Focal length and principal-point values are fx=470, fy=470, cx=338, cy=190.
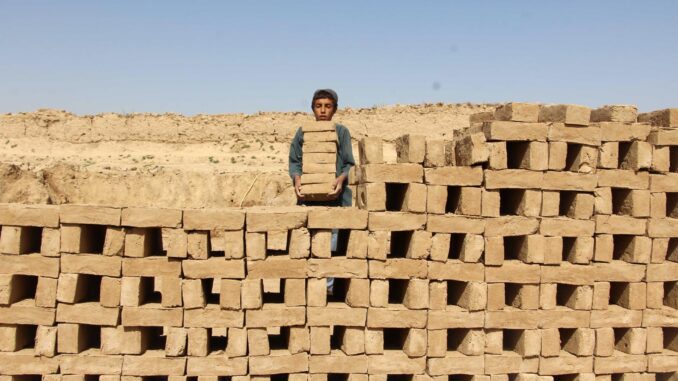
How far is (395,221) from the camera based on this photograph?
195 inches

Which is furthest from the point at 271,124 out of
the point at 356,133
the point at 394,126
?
the point at 394,126

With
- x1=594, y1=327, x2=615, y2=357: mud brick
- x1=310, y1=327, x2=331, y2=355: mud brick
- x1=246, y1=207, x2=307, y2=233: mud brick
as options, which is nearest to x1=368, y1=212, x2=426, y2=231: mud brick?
x1=246, y1=207, x2=307, y2=233: mud brick

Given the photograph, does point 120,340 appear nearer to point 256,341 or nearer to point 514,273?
point 256,341

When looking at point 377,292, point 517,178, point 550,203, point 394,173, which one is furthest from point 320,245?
point 550,203

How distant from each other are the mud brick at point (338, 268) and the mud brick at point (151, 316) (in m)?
1.42

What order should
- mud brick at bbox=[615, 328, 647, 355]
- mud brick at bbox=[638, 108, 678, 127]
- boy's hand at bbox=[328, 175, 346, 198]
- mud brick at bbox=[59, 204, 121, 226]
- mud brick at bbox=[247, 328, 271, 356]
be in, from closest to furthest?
mud brick at bbox=[59, 204, 121, 226] < mud brick at bbox=[247, 328, 271, 356] < mud brick at bbox=[615, 328, 647, 355] < mud brick at bbox=[638, 108, 678, 127] < boy's hand at bbox=[328, 175, 346, 198]

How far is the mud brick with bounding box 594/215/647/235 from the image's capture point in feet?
17.0

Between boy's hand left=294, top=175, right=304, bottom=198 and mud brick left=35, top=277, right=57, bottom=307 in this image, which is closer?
mud brick left=35, top=277, right=57, bottom=307

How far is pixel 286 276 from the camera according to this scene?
15.9 ft

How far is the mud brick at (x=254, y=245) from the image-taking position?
4.79m

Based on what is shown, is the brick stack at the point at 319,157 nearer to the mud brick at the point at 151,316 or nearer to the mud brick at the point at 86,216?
the mud brick at the point at 151,316

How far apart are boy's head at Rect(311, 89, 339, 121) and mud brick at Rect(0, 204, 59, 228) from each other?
3159mm

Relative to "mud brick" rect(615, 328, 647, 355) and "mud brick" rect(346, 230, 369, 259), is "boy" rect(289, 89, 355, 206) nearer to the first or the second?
"mud brick" rect(346, 230, 369, 259)

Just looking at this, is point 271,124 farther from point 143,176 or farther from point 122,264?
point 122,264
